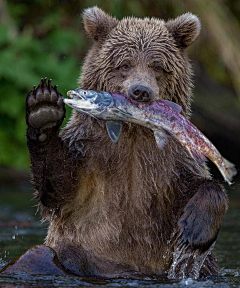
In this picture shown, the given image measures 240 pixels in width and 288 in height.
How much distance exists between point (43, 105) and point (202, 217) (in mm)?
1578

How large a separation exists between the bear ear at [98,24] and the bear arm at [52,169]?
3.59 feet

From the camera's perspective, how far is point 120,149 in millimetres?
5988

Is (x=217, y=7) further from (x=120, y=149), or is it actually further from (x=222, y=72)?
(x=120, y=149)

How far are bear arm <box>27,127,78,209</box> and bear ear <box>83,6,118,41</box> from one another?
1.09 meters

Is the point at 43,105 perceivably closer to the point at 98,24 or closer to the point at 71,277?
the point at 98,24

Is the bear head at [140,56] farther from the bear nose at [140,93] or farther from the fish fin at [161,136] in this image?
the fish fin at [161,136]

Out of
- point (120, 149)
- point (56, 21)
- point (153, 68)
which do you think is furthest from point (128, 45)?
point (56, 21)

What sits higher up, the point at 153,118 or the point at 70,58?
the point at 70,58

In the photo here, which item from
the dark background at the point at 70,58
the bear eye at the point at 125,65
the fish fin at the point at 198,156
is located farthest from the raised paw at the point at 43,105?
the dark background at the point at 70,58

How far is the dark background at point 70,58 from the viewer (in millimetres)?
12406

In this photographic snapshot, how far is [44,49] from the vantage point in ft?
43.2

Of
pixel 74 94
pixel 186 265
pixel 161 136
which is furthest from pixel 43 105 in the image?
pixel 186 265

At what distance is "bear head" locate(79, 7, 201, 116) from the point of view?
19.2ft

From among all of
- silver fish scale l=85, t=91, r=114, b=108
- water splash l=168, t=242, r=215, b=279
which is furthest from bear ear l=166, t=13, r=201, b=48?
water splash l=168, t=242, r=215, b=279
